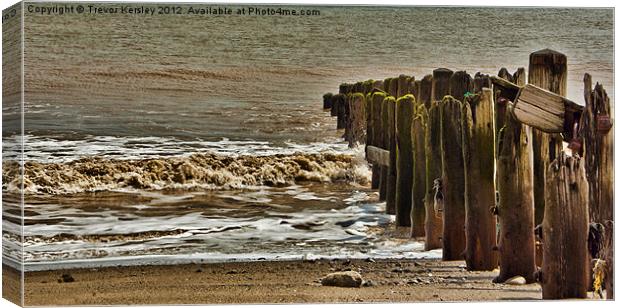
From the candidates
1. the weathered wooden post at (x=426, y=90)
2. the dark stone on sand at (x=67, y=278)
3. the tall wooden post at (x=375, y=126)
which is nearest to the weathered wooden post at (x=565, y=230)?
the weathered wooden post at (x=426, y=90)

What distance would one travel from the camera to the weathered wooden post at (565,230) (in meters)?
12.9

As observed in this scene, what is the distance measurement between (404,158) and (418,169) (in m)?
0.16

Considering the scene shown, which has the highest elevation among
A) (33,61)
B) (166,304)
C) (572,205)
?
(33,61)

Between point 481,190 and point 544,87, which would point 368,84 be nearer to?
point 481,190

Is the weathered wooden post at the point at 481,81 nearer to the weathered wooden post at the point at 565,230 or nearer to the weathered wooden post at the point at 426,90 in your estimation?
the weathered wooden post at the point at 426,90

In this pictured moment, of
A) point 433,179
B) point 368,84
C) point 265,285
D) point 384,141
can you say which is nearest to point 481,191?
point 433,179

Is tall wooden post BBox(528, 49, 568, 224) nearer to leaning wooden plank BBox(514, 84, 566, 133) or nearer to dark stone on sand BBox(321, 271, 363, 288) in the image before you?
leaning wooden plank BBox(514, 84, 566, 133)

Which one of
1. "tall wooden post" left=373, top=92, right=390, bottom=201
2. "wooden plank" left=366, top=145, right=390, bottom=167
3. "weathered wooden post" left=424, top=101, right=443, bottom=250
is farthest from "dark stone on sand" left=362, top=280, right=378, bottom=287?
"wooden plank" left=366, top=145, right=390, bottom=167

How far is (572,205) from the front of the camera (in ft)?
42.5

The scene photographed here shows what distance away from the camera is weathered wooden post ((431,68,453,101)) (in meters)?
13.5

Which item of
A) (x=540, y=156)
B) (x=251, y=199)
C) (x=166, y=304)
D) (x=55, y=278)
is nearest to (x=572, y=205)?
(x=540, y=156)

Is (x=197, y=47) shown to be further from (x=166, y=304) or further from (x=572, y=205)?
(x=572, y=205)

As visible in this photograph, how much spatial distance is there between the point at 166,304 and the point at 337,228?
1658 mm

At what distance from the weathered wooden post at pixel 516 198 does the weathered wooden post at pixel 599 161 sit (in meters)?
0.56
